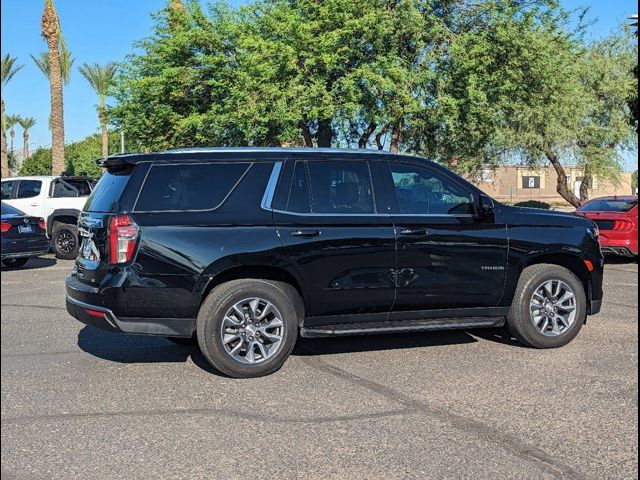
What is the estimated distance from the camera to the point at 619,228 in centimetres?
1349

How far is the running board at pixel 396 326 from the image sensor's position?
5750 millimetres

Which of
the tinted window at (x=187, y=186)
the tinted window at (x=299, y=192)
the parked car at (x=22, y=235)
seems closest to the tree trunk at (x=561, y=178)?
the parked car at (x=22, y=235)

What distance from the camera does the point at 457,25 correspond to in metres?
22.3

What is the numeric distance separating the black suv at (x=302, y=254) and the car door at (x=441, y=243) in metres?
0.01

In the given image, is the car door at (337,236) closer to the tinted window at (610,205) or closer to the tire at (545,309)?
the tire at (545,309)

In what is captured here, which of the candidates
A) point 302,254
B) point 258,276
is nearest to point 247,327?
point 258,276

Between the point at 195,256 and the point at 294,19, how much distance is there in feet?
54.4

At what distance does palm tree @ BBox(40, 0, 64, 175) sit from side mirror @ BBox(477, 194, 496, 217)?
19.3m

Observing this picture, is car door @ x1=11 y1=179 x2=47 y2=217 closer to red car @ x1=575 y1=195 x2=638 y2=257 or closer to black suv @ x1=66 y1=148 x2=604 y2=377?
black suv @ x1=66 y1=148 x2=604 y2=377

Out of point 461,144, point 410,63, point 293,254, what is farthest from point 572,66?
point 293,254

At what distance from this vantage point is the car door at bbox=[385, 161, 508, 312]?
19.6 ft

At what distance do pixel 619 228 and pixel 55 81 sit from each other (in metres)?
20.6

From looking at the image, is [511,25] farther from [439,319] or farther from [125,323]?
[125,323]

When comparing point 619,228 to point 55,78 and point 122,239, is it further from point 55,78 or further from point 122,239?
point 55,78
